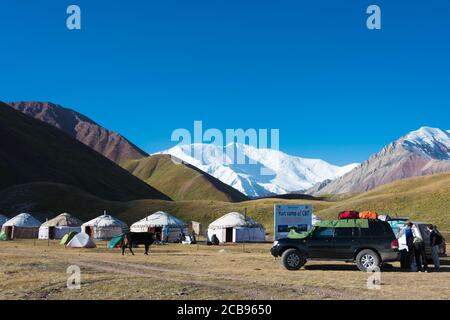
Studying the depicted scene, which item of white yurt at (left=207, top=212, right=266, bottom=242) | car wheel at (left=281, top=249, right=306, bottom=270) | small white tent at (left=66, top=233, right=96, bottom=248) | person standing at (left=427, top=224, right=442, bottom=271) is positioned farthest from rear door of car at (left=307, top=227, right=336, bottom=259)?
white yurt at (left=207, top=212, right=266, bottom=242)

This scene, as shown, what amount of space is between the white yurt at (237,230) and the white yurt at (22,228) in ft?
89.4

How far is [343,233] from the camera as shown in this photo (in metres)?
24.1

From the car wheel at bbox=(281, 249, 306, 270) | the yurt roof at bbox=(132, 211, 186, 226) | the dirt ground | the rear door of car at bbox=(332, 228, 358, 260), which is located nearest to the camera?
the dirt ground

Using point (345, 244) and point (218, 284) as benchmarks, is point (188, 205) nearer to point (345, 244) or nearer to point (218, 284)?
point (345, 244)

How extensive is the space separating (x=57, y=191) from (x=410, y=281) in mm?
118850

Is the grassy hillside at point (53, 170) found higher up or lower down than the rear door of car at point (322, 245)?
higher up

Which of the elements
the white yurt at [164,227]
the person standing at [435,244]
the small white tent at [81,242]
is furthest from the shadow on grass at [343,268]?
the white yurt at [164,227]

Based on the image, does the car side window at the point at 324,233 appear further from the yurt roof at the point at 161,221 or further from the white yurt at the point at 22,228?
the white yurt at the point at 22,228

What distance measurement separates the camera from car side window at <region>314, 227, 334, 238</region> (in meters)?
24.2

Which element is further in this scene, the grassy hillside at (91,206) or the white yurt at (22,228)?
the grassy hillside at (91,206)

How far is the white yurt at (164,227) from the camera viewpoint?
64.9 m

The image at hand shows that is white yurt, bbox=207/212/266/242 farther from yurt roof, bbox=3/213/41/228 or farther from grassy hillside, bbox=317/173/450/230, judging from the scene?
grassy hillside, bbox=317/173/450/230
